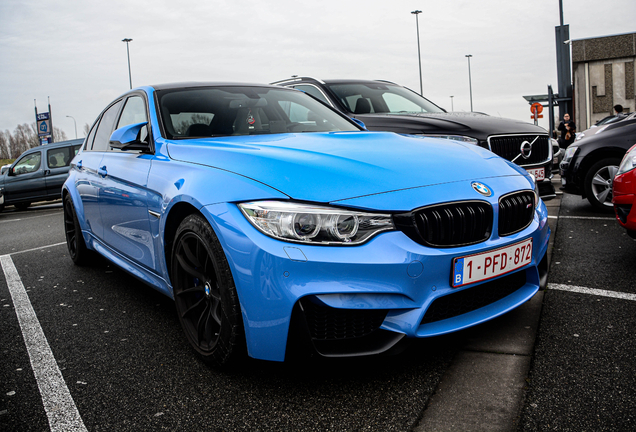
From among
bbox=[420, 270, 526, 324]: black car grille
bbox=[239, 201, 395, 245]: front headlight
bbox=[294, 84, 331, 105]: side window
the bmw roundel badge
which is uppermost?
bbox=[294, 84, 331, 105]: side window

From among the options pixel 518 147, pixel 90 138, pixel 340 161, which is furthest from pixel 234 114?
pixel 518 147

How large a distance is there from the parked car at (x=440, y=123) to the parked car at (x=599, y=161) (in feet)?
2.81

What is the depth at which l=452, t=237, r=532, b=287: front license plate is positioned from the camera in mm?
2184

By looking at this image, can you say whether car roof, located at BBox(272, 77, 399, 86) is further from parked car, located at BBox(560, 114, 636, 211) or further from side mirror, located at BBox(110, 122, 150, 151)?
side mirror, located at BBox(110, 122, 150, 151)

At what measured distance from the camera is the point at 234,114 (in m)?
3.43

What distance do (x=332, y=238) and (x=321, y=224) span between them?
0.07 meters

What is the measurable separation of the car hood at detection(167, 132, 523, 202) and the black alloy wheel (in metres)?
2.20

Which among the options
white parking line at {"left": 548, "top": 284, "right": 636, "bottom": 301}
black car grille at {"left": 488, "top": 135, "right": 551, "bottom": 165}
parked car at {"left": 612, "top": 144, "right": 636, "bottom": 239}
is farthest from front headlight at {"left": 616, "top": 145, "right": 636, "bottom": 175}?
black car grille at {"left": 488, "top": 135, "right": 551, "bottom": 165}

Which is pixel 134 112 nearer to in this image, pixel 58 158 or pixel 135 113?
pixel 135 113

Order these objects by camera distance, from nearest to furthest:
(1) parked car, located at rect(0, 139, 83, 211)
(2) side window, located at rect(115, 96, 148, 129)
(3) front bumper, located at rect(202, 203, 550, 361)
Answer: (3) front bumper, located at rect(202, 203, 550, 361), (2) side window, located at rect(115, 96, 148, 129), (1) parked car, located at rect(0, 139, 83, 211)

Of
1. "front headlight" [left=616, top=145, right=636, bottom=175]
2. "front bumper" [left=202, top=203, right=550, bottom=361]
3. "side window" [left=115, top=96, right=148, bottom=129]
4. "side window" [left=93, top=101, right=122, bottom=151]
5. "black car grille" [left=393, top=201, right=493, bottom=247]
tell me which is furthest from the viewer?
"side window" [left=93, top=101, right=122, bottom=151]

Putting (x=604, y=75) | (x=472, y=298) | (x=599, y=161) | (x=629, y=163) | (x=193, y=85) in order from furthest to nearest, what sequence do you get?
(x=604, y=75) → (x=599, y=161) → (x=629, y=163) → (x=193, y=85) → (x=472, y=298)

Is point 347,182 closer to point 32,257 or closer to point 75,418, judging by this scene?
point 75,418

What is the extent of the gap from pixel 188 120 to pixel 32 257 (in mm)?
3472
